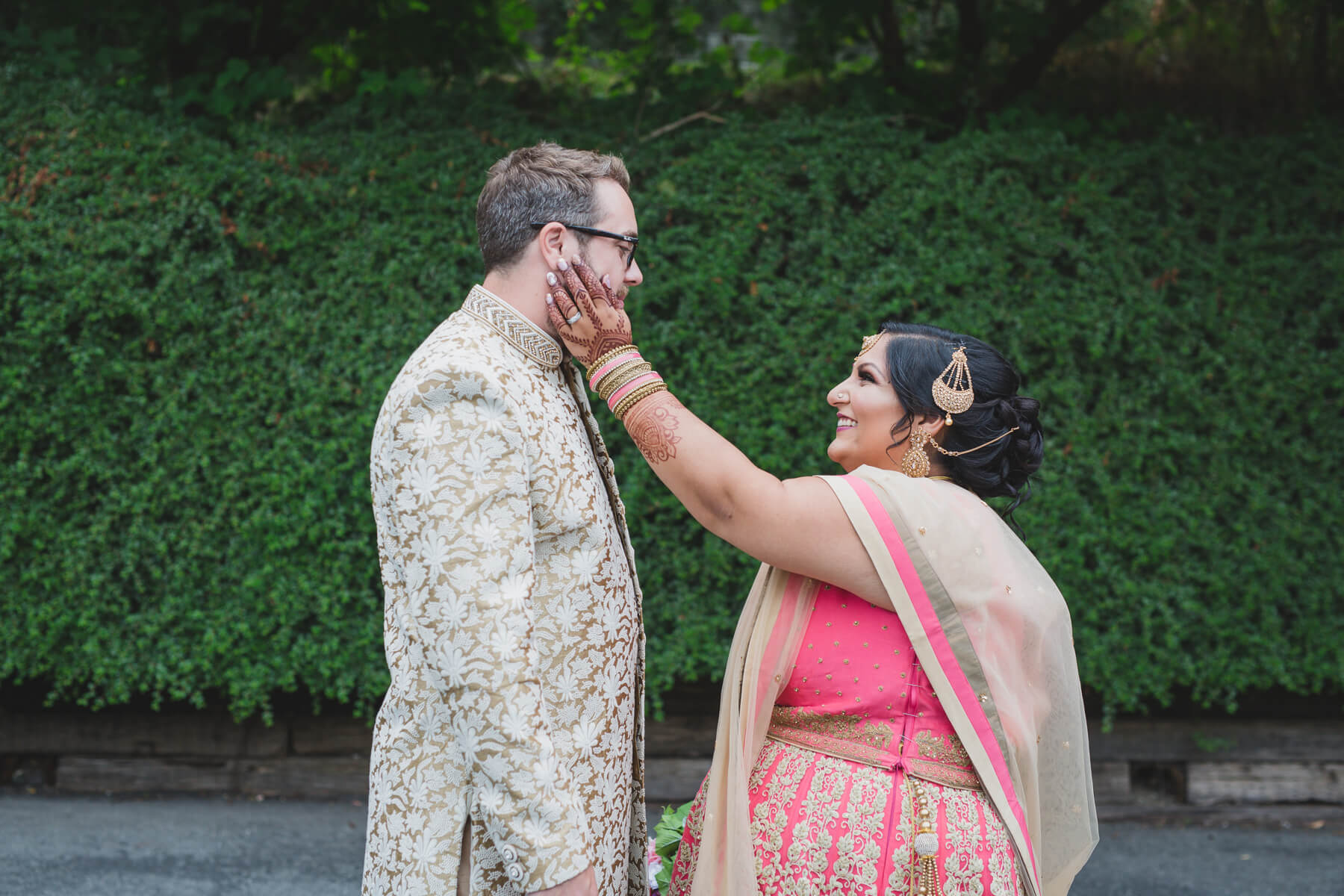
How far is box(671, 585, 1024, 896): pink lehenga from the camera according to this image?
5.94 ft

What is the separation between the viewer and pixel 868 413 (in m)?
2.04

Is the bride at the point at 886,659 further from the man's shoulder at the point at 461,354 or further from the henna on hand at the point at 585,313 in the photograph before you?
the man's shoulder at the point at 461,354

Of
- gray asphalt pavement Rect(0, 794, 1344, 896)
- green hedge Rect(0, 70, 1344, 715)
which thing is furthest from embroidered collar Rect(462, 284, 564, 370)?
gray asphalt pavement Rect(0, 794, 1344, 896)

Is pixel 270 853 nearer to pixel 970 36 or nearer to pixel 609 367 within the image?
pixel 609 367

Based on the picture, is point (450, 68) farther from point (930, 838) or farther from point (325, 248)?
point (930, 838)

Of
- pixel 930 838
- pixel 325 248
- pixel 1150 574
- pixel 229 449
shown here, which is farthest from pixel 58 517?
pixel 1150 574

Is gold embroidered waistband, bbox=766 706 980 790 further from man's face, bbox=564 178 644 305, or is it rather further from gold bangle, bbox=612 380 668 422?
man's face, bbox=564 178 644 305

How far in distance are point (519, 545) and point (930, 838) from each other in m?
0.96

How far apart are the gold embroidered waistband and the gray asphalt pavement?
2391 millimetres

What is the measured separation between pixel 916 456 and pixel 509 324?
2.88 ft

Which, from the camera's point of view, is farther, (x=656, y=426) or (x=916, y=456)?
(x=916, y=456)

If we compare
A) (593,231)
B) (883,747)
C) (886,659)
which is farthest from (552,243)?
(883,747)

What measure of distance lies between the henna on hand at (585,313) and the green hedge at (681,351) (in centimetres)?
212

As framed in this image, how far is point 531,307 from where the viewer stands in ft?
5.96
